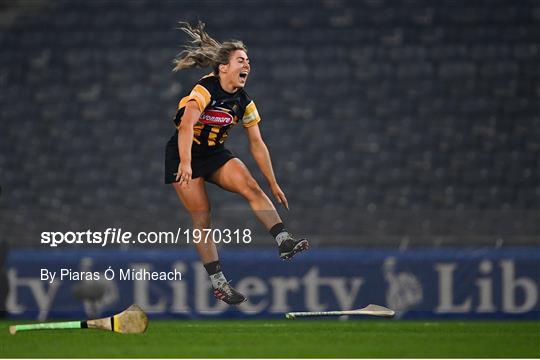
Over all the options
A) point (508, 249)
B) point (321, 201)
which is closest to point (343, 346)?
point (508, 249)

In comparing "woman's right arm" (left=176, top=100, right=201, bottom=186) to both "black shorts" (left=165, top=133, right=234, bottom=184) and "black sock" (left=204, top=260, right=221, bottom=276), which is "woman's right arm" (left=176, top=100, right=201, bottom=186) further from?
"black sock" (left=204, top=260, right=221, bottom=276)

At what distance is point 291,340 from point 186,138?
7.02ft

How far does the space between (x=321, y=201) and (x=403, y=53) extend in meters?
2.11

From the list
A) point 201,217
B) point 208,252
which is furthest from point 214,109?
point 208,252

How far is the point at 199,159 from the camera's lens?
694 centimetres

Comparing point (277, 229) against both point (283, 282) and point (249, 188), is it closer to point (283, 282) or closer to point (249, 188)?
point (249, 188)

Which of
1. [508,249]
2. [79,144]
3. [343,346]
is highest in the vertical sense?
[79,144]

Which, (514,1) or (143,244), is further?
(514,1)

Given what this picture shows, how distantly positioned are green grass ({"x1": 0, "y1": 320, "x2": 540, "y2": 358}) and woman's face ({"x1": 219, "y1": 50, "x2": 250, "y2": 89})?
1.74 meters

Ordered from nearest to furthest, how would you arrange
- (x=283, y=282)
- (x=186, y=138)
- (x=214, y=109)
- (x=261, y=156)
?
(x=186, y=138)
(x=214, y=109)
(x=261, y=156)
(x=283, y=282)

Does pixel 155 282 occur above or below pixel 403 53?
below

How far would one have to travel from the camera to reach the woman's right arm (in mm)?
6723

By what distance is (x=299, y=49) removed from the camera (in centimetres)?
1466

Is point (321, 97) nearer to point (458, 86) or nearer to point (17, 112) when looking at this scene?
point (458, 86)
